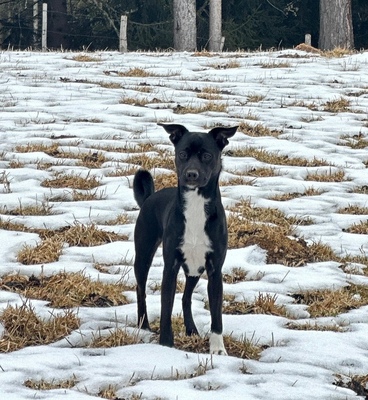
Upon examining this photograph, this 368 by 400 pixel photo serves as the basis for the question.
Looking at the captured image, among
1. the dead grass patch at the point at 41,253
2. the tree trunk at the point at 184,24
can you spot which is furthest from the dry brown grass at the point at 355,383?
the tree trunk at the point at 184,24

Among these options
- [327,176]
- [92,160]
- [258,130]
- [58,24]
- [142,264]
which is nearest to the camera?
[142,264]

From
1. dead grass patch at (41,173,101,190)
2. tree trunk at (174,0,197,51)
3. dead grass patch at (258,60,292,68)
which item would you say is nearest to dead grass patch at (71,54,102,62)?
dead grass patch at (258,60,292,68)

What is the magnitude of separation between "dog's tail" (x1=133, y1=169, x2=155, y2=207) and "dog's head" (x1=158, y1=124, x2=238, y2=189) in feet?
2.23

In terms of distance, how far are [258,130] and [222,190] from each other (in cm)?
315

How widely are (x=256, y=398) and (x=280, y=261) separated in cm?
283

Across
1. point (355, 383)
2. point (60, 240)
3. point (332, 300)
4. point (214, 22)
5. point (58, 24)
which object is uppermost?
point (58, 24)

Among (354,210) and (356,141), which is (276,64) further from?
(354,210)

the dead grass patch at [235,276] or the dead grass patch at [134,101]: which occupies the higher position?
the dead grass patch at [134,101]

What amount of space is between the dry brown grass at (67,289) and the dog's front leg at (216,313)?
40.2 inches

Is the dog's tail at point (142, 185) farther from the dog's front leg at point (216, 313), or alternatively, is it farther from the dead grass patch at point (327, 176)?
the dead grass patch at point (327, 176)

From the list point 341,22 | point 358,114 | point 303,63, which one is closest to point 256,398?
point 358,114

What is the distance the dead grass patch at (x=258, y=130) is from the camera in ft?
39.4

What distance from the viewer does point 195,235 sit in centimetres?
509

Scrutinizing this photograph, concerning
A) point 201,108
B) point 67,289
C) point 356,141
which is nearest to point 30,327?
point 67,289
